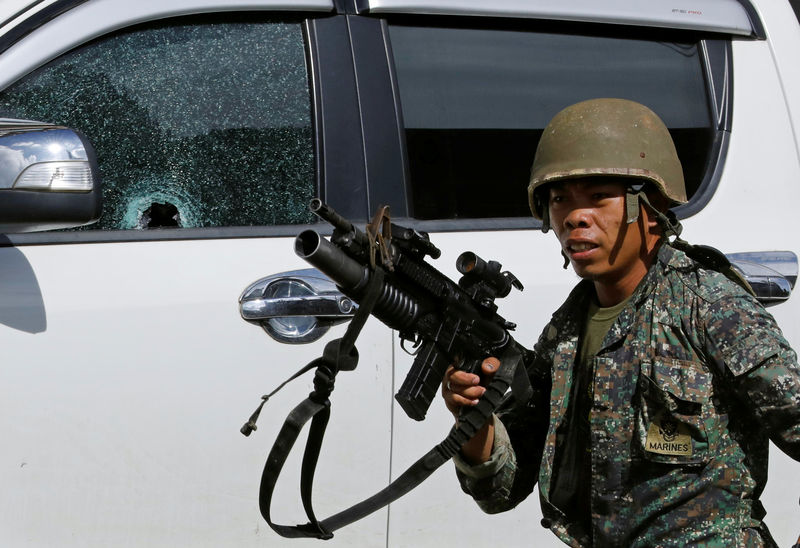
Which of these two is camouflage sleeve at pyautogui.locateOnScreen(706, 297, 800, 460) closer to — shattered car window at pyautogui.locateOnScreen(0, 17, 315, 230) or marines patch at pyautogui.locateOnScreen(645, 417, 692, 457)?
marines patch at pyautogui.locateOnScreen(645, 417, 692, 457)

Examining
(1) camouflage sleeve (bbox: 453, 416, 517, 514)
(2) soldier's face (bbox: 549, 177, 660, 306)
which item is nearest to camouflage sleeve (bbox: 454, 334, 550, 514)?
(1) camouflage sleeve (bbox: 453, 416, 517, 514)

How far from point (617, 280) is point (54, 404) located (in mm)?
1135

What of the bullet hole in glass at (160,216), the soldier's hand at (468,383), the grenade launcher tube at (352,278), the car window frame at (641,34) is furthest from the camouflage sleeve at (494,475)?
the bullet hole in glass at (160,216)

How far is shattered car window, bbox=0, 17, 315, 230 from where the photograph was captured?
2.59 meters

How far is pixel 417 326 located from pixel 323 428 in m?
0.28

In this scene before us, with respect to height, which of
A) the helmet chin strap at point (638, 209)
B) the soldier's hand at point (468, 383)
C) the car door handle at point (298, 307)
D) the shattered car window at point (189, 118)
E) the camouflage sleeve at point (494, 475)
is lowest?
the camouflage sleeve at point (494, 475)

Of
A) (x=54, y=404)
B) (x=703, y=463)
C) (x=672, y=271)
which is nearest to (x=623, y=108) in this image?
(x=672, y=271)

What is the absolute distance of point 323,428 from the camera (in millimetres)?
2221

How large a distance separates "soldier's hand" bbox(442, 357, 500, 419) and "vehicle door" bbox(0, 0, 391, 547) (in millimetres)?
414

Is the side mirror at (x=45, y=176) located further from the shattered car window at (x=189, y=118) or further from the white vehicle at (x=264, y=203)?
the shattered car window at (x=189, y=118)

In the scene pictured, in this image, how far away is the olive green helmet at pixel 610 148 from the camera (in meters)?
2.10

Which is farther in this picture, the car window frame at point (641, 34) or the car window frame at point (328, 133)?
the car window frame at point (641, 34)

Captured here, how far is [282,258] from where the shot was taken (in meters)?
2.60

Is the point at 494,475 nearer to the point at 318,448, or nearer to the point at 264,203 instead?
the point at 318,448
